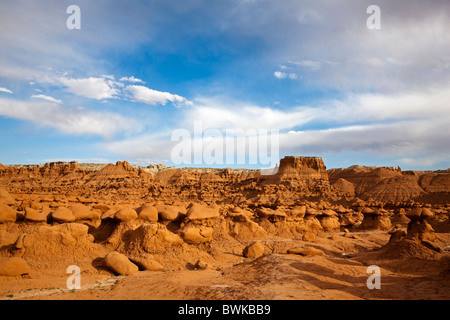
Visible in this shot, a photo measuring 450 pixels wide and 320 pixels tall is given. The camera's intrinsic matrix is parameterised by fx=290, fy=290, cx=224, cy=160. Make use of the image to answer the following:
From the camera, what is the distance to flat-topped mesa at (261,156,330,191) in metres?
64.2

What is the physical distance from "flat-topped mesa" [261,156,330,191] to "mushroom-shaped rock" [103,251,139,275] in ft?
174

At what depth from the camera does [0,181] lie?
79250mm

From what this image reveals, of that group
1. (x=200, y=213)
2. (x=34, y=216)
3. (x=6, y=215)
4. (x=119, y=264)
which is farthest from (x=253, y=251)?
(x=6, y=215)

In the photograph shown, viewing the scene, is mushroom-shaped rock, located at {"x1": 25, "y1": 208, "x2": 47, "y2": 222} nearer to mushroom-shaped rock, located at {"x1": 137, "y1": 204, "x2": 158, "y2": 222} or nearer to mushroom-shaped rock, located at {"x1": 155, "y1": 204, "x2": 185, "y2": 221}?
mushroom-shaped rock, located at {"x1": 137, "y1": 204, "x2": 158, "y2": 222}

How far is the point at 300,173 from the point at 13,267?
6568cm

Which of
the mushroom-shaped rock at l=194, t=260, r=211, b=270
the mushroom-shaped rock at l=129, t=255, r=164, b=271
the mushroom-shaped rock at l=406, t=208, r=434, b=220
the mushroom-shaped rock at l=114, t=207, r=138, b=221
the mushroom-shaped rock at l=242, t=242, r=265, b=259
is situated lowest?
the mushroom-shaped rock at l=242, t=242, r=265, b=259

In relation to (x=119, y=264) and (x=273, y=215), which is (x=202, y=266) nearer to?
(x=119, y=264)

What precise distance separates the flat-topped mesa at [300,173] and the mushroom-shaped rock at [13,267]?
180 ft

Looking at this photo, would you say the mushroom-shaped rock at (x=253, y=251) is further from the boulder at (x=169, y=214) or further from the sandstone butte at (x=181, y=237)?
the boulder at (x=169, y=214)

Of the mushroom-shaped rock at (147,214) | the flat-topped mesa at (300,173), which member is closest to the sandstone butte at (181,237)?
the mushroom-shaped rock at (147,214)

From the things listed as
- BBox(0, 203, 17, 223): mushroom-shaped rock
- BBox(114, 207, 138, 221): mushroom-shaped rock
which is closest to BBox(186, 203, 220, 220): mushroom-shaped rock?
BBox(114, 207, 138, 221): mushroom-shaped rock

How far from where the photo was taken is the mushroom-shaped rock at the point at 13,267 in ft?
27.7
